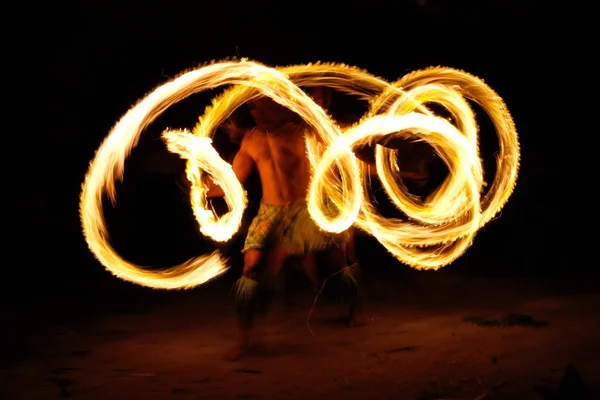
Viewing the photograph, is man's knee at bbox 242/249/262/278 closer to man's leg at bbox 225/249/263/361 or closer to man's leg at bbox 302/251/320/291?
man's leg at bbox 225/249/263/361

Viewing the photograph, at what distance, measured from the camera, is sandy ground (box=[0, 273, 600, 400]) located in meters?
5.21

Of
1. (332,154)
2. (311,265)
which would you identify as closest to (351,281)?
(311,265)

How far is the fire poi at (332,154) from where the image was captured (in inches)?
241

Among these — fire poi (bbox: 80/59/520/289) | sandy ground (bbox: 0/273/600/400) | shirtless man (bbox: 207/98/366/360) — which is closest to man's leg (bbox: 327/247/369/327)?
sandy ground (bbox: 0/273/600/400)

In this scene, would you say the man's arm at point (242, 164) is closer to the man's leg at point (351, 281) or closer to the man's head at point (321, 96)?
the man's head at point (321, 96)

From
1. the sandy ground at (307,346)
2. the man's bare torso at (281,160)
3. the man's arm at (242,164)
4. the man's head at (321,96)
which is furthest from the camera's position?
the man's head at (321,96)

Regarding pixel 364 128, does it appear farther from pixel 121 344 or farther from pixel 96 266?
pixel 96 266

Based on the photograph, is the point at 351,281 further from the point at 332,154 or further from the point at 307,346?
the point at 332,154

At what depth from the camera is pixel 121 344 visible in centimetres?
649

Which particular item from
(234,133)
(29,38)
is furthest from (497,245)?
(29,38)

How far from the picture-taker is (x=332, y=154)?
604cm

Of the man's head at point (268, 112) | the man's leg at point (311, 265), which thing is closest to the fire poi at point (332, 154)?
the man's head at point (268, 112)

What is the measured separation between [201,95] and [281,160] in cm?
347

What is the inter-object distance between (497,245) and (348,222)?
4486mm
